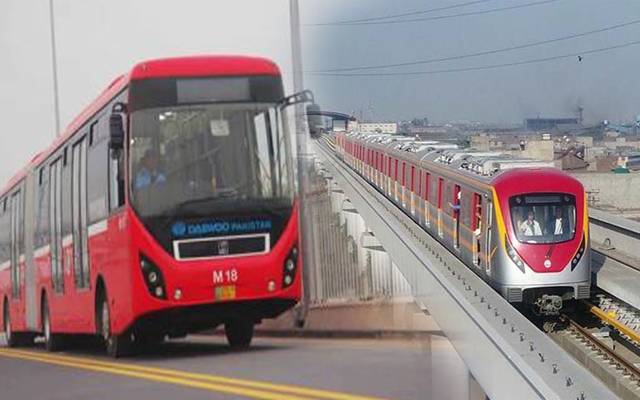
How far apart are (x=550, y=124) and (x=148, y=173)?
286 centimetres

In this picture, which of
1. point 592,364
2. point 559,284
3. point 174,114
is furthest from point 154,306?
point 559,284

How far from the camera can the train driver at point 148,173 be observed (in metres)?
4.89

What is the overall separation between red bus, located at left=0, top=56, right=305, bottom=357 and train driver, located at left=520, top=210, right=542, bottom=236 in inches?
451

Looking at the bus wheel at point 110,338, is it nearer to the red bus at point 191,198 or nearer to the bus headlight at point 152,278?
the red bus at point 191,198

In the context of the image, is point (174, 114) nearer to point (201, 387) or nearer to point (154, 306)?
point (154, 306)

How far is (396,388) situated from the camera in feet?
13.6

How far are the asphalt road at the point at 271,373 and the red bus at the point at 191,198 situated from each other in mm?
108

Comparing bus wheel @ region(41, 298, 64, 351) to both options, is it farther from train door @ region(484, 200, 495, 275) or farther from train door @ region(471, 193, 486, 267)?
train door @ region(471, 193, 486, 267)

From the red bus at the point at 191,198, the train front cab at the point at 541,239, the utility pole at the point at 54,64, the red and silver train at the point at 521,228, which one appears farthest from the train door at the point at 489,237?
the utility pole at the point at 54,64

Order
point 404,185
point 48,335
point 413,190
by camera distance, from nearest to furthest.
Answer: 1. point 48,335
2. point 413,190
3. point 404,185

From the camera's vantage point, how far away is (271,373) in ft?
14.7

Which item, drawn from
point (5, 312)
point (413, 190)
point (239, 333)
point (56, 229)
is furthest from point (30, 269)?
point (413, 190)

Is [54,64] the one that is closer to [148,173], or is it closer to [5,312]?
[148,173]

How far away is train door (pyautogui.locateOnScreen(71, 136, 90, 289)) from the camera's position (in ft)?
17.2
